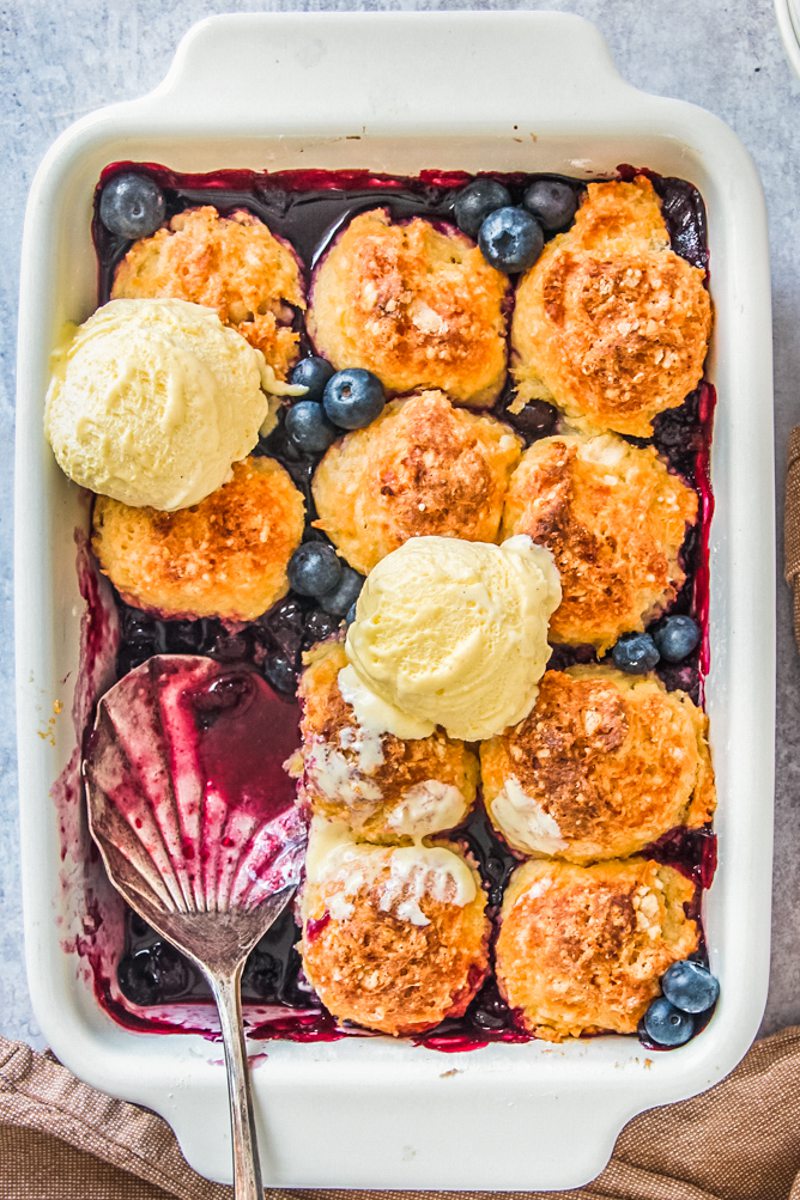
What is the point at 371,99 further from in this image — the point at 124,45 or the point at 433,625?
the point at 433,625

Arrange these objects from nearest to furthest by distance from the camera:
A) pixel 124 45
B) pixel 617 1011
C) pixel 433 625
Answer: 1. pixel 433 625
2. pixel 617 1011
3. pixel 124 45

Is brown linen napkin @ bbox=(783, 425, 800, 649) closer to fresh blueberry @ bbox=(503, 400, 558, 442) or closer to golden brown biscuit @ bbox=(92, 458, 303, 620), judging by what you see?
fresh blueberry @ bbox=(503, 400, 558, 442)

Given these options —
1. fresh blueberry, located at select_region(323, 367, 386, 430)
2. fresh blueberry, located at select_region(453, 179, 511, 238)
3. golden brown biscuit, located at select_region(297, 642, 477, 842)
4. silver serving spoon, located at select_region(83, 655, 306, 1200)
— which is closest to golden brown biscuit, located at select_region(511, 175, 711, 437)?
fresh blueberry, located at select_region(453, 179, 511, 238)

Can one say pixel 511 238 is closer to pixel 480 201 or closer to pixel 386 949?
pixel 480 201

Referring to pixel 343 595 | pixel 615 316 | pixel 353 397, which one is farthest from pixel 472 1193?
pixel 615 316

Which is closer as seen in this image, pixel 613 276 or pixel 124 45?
pixel 613 276

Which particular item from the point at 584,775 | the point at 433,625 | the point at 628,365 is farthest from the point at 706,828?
the point at 628,365
